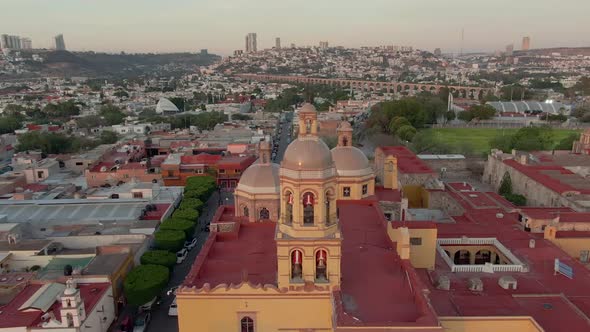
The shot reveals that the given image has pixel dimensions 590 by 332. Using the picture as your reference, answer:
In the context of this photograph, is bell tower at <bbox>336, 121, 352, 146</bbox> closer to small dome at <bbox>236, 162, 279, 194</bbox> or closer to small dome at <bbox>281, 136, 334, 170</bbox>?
small dome at <bbox>236, 162, 279, 194</bbox>

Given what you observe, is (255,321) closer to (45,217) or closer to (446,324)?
(446,324)

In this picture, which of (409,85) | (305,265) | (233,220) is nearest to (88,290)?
(233,220)

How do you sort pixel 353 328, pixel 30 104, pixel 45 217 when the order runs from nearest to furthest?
pixel 353 328, pixel 45 217, pixel 30 104

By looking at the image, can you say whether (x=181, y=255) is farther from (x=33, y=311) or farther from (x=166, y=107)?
(x=166, y=107)

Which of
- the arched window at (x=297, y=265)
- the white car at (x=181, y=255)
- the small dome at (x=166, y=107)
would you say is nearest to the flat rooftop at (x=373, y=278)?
the arched window at (x=297, y=265)

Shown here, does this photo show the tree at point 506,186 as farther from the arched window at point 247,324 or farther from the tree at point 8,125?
the tree at point 8,125

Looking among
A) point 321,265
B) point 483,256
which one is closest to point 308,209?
point 321,265
